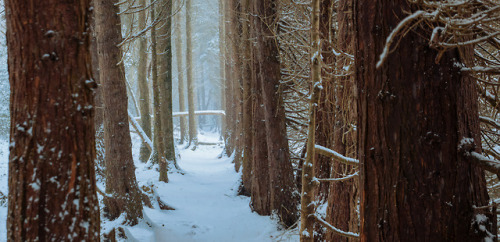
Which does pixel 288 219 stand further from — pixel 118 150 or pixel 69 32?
pixel 69 32

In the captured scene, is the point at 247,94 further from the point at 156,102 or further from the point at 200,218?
the point at 200,218

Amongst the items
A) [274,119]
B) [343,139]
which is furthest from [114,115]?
[343,139]

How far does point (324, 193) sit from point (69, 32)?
4478 mm

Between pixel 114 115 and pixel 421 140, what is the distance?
18.3 feet

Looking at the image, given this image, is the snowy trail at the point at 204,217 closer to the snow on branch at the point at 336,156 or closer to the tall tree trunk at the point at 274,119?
the tall tree trunk at the point at 274,119

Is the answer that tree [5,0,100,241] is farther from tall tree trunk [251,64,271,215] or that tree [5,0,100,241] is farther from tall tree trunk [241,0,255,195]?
tall tree trunk [241,0,255,195]

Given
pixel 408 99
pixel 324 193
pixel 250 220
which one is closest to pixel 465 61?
pixel 408 99

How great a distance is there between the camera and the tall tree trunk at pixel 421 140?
216 centimetres

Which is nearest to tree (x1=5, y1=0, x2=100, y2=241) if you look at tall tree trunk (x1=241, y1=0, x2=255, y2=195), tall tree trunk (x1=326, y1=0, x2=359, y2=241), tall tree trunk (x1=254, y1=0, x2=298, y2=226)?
tall tree trunk (x1=326, y1=0, x2=359, y2=241)

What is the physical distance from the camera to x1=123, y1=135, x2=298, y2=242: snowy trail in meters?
7.14

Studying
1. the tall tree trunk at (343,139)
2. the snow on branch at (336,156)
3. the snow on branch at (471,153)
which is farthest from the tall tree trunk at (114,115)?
the snow on branch at (471,153)

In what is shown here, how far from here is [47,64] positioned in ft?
8.36

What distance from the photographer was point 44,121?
2543 mm

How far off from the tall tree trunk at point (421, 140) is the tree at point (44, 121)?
2.02 meters
